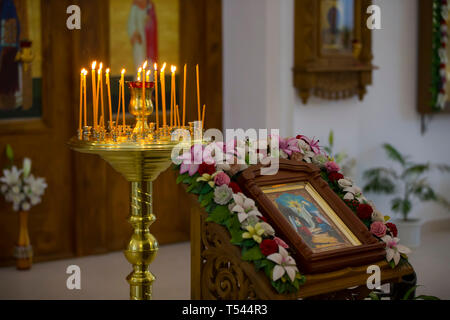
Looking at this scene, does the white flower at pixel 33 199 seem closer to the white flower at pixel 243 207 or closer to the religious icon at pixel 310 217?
the religious icon at pixel 310 217

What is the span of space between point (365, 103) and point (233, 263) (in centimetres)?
463

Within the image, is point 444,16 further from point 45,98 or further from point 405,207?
point 45,98

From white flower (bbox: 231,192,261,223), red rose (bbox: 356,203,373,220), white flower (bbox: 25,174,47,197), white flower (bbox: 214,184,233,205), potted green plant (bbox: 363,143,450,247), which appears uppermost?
white flower (bbox: 214,184,233,205)

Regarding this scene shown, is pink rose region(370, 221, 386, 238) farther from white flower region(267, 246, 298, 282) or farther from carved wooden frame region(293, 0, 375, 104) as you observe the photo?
carved wooden frame region(293, 0, 375, 104)

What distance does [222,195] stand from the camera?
8.27ft

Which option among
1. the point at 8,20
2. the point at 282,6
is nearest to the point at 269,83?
the point at 282,6

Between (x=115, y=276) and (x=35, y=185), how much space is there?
0.93 m

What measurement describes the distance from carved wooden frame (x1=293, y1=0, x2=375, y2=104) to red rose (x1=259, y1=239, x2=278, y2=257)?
377cm

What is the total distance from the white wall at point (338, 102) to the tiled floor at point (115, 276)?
119 centimetres

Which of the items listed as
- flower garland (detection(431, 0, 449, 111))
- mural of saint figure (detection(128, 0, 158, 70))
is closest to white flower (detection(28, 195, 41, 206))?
mural of saint figure (detection(128, 0, 158, 70))

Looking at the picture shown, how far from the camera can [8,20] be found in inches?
217

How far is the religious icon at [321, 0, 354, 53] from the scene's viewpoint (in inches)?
241

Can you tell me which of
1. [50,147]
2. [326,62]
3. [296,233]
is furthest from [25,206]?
[296,233]

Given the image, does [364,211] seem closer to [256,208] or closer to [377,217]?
[377,217]
